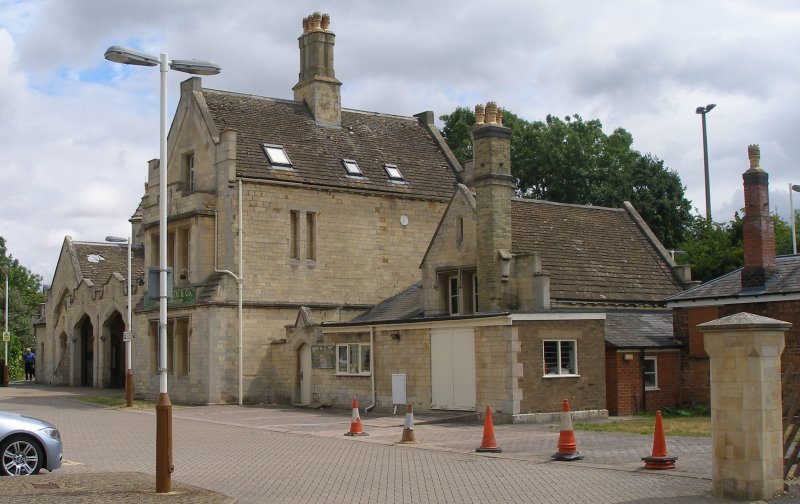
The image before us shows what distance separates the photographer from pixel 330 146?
39344 mm

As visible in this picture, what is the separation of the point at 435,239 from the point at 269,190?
7.70 meters

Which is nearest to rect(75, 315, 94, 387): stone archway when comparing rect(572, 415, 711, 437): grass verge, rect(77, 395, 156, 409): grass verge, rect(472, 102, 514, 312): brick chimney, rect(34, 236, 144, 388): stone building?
rect(34, 236, 144, 388): stone building

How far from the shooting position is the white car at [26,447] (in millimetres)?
15336

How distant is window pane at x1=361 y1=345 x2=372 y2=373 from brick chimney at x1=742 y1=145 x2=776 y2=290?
11.5 meters

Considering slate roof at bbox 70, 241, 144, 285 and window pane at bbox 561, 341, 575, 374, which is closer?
window pane at bbox 561, 341, 575, 374

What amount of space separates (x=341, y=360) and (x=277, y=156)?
945 centimetres

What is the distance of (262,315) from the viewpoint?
3566 centimetres

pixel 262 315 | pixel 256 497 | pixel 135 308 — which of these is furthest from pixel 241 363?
pixel 256 497

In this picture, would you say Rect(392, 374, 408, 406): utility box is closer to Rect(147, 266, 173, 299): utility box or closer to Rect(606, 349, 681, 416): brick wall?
Rect(606, 349, 681, 416): brick wall

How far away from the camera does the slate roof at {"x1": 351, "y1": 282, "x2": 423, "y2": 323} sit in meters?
32.8

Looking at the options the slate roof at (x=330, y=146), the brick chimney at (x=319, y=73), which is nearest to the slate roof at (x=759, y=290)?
the slate roof at (x=330, y=146)

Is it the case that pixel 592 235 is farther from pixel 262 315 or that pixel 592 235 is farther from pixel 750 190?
pixel 262 315

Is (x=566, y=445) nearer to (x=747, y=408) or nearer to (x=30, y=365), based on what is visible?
(x=747, y=408)

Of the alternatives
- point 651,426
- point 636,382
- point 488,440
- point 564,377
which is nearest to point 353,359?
point 564,377
